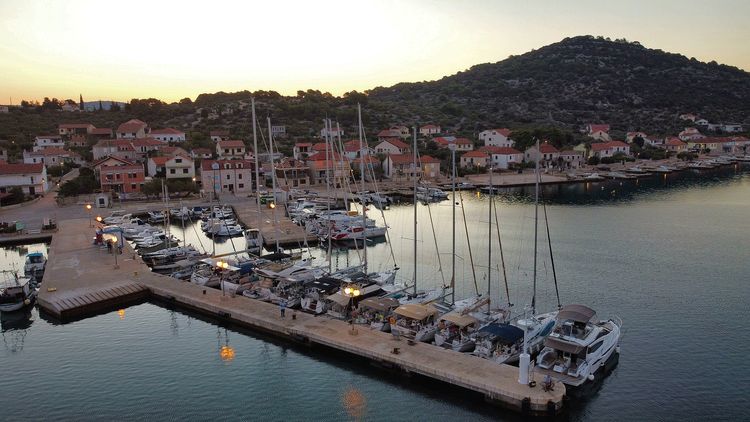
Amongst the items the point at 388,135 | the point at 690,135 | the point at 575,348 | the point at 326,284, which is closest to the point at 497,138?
the point at 388,135

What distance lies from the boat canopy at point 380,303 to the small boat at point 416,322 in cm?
89

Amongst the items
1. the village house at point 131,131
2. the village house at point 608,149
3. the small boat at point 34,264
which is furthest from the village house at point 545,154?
the small boat at point 34,264

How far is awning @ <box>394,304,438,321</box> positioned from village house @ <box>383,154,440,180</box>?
65.1m

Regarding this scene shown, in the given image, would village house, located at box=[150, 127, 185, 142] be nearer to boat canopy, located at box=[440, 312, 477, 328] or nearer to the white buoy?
boat canopy, located at box=[440, 312, 477, 328]

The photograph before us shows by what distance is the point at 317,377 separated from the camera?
22.8 meters

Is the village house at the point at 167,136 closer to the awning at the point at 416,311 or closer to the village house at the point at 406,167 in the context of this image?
the village house at the point at 406,167

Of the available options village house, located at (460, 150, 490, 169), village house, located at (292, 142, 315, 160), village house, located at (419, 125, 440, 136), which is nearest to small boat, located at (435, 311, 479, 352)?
village house, located at (292, 142, 315, 160)

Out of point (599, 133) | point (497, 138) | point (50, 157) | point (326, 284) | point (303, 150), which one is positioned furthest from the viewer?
point (599, 133)

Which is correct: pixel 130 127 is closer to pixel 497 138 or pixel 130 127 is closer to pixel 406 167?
pixel 406 167

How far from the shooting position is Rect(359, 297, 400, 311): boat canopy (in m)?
25.9

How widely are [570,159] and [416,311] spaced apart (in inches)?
3746

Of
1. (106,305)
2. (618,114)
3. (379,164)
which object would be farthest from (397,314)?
(618,114)

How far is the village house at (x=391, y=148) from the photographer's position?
104 metres

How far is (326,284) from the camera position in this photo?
29312 mm
